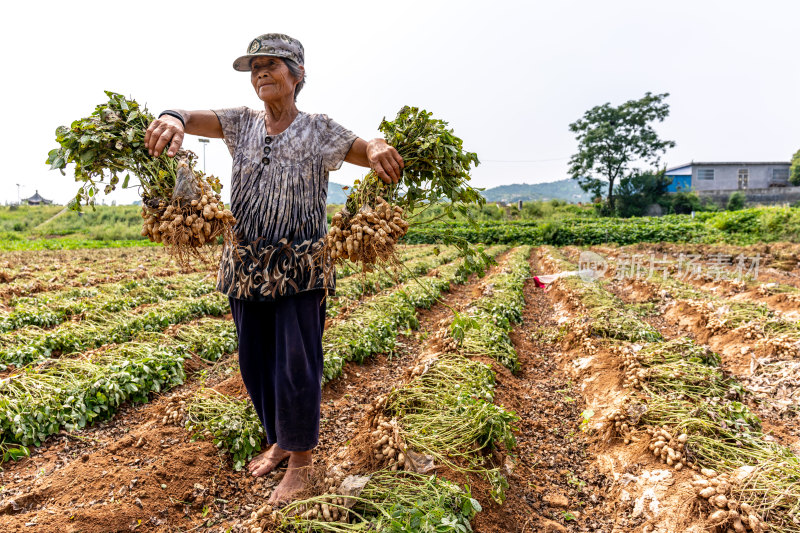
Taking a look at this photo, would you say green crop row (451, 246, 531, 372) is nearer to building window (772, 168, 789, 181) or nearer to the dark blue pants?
the dark blue pants

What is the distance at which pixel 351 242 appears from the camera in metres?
2.15

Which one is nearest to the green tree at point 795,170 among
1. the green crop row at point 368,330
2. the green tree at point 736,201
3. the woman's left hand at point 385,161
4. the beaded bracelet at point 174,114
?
the green tree at point 736,201

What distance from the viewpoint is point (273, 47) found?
89.7 inches

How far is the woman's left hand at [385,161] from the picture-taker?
2.25 m

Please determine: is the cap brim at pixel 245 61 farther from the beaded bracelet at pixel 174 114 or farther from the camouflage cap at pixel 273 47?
the beaded bracelet at pixel 174 114

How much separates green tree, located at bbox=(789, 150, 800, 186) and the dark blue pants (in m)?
55.1

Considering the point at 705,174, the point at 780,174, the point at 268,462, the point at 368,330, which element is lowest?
the point at 268,462

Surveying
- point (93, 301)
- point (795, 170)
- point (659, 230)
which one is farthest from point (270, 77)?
point (795, 170)

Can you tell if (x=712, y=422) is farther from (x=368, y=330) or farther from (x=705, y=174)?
(x=705, y=174)

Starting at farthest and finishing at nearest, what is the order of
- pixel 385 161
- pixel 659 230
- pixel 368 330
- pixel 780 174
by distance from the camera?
pixel 780 174, pixel 659 230, pixel 368 330, pixel 385 161

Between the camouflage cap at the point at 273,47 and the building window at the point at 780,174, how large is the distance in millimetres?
55884

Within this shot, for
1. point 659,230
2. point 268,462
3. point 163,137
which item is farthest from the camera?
point 659,230

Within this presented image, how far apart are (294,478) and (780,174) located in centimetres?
5674

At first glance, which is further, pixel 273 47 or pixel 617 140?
pixel 617 140
